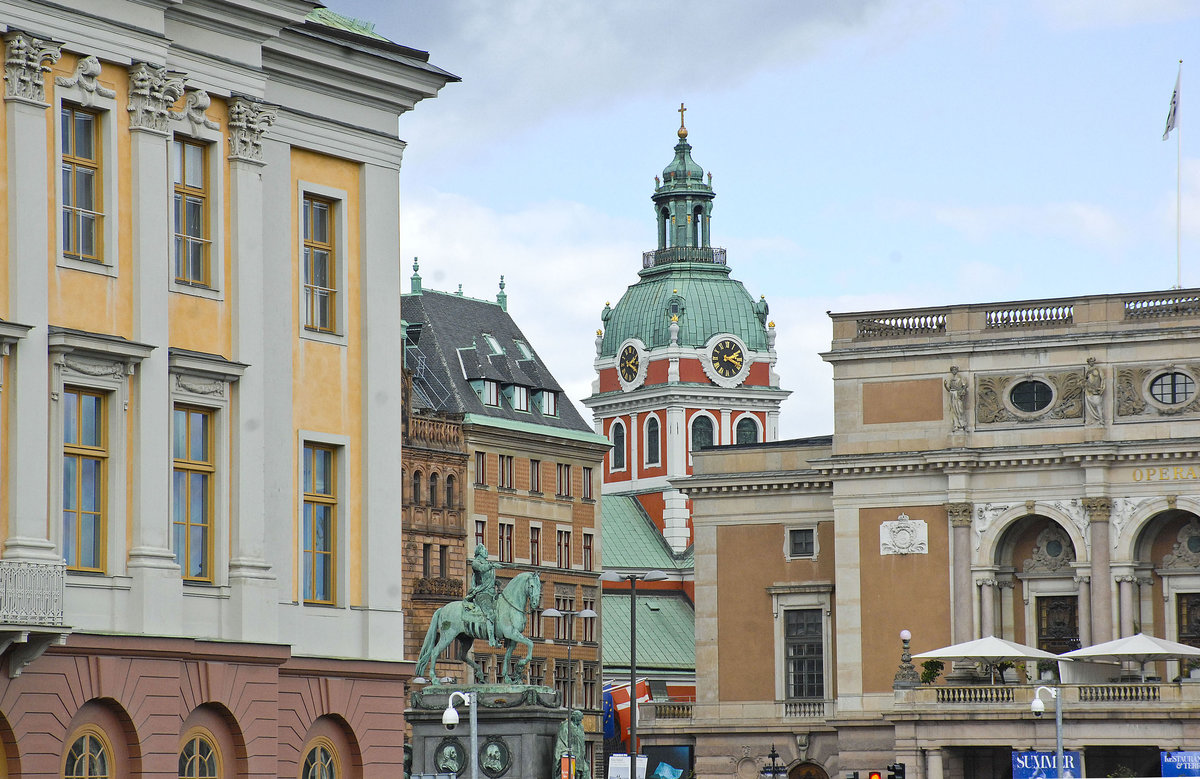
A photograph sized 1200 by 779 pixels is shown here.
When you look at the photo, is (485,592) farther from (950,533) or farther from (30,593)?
(950,533)

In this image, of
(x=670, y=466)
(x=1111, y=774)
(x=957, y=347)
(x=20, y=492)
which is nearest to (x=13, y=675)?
(x=20, y=492)

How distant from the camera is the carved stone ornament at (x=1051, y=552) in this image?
84812 millimetres

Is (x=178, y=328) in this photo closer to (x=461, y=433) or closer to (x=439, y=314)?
(x=461, y=433)

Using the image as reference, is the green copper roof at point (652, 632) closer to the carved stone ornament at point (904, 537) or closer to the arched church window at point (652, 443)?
the arched church window at point (652, 443)

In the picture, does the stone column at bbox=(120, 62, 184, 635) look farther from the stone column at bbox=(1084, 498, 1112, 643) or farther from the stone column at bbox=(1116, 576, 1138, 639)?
the stone column at bbox=(1084, 498, 1112, 643)

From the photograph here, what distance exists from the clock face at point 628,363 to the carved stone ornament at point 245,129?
12611 cm

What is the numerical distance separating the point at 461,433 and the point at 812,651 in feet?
77.5

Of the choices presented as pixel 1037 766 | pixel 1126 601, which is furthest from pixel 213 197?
pixel 1126 601

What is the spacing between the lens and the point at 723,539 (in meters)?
93.0

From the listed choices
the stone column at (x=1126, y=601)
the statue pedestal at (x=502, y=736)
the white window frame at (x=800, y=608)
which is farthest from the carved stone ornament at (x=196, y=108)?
the white window frame at (x=800, y=608)

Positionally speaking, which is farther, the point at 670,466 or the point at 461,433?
the point at 670,466

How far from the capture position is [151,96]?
31.8 meters

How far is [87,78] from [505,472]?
263 ft

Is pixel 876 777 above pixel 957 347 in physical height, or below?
below
